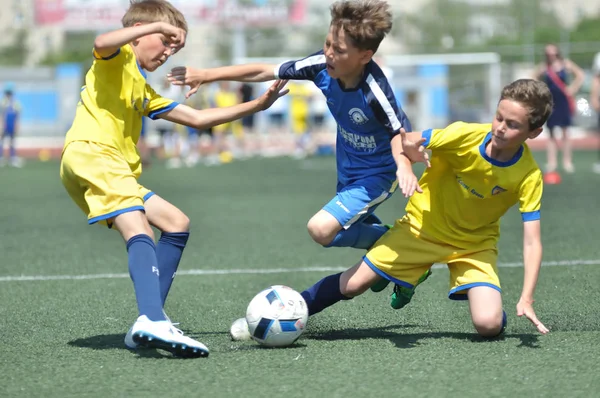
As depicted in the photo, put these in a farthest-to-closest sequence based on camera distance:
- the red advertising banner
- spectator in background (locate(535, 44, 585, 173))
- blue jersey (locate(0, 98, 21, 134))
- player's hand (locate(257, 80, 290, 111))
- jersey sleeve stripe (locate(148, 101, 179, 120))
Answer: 1. the red advertising banner
2. blue jersey (locate(0, 98, 21, 134))
3. spectator in background (locate(535, 44, 585, 173))
4. player's hand (locate(257, 80, 290, 111))
5. jersey sleeve stripe (locate(148, 101, 179, 120))

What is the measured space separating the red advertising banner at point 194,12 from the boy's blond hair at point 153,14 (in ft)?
91.9

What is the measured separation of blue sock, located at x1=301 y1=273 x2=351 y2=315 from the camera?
4926mm

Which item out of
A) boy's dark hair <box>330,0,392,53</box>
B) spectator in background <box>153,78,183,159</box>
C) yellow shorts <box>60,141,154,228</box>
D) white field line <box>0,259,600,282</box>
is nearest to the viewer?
yellow shorts <box>60,141,154,228</box>

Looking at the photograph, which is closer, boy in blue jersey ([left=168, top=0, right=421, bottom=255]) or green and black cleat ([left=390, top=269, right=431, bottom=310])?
boy in blue jersey ([left=168, top=0, right=421, bottom=255])

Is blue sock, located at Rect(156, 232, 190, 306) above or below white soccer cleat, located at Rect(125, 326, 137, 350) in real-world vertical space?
above

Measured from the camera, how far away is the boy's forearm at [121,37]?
414 cm

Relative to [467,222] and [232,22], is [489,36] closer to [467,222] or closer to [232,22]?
[232,22]

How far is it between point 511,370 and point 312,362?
0.86 m

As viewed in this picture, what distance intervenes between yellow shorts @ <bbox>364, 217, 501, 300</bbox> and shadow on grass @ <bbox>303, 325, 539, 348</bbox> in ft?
0.84

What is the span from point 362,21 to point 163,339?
1.81 metres

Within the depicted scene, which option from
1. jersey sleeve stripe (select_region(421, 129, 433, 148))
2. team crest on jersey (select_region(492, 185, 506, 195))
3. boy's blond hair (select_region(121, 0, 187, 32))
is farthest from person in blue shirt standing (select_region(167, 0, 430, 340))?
team crest on jersey (select_region(492, 185, 506, 195))

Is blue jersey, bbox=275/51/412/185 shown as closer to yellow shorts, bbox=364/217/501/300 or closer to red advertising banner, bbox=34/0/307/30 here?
A: yellow shorts, bbox=364/217/501/300

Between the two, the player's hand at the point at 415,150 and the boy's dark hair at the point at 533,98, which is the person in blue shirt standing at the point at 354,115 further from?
the boy's dark hair at the point at 533,98

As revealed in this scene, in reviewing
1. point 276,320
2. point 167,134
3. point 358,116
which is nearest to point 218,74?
point 358,116
